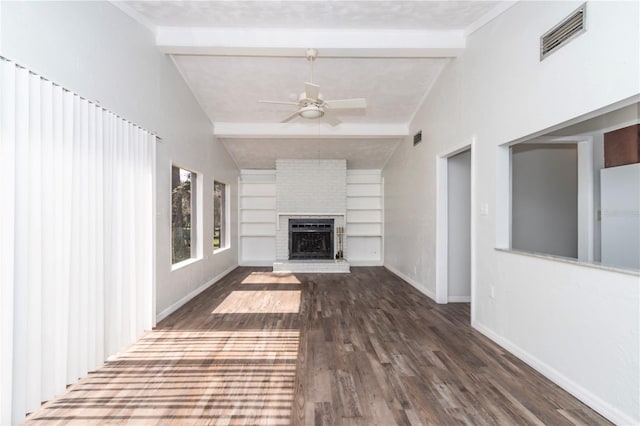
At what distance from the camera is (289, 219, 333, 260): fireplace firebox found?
7.63 m

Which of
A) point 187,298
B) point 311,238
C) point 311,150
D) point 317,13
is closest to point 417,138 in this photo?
point 311,150

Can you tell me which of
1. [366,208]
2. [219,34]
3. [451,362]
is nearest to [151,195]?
[219,34]

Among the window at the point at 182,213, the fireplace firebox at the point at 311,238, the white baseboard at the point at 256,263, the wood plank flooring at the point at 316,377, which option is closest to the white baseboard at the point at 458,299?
the wood plank flooring at the point at 316,377

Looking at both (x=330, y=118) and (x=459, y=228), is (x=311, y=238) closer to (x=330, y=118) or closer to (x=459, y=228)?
(x=330, y=118)

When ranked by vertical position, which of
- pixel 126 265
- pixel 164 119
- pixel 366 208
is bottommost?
pixel 126 265

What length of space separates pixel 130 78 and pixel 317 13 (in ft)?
6.70

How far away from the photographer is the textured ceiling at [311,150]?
6.58m

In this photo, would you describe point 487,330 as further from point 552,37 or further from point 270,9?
point 270,9

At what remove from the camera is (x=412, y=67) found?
4301 mm

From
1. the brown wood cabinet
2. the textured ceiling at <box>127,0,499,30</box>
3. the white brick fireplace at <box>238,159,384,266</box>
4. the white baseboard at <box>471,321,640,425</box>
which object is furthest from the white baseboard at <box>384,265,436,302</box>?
the textured ceiling at <box>127,0,499,30</box>

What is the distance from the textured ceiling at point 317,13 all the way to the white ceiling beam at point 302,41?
0.08m

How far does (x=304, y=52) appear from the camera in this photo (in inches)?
144

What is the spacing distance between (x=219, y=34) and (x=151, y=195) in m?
2.00

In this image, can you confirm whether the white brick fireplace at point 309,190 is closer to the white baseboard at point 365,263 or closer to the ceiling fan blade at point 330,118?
the white baseboard at point 365,263
